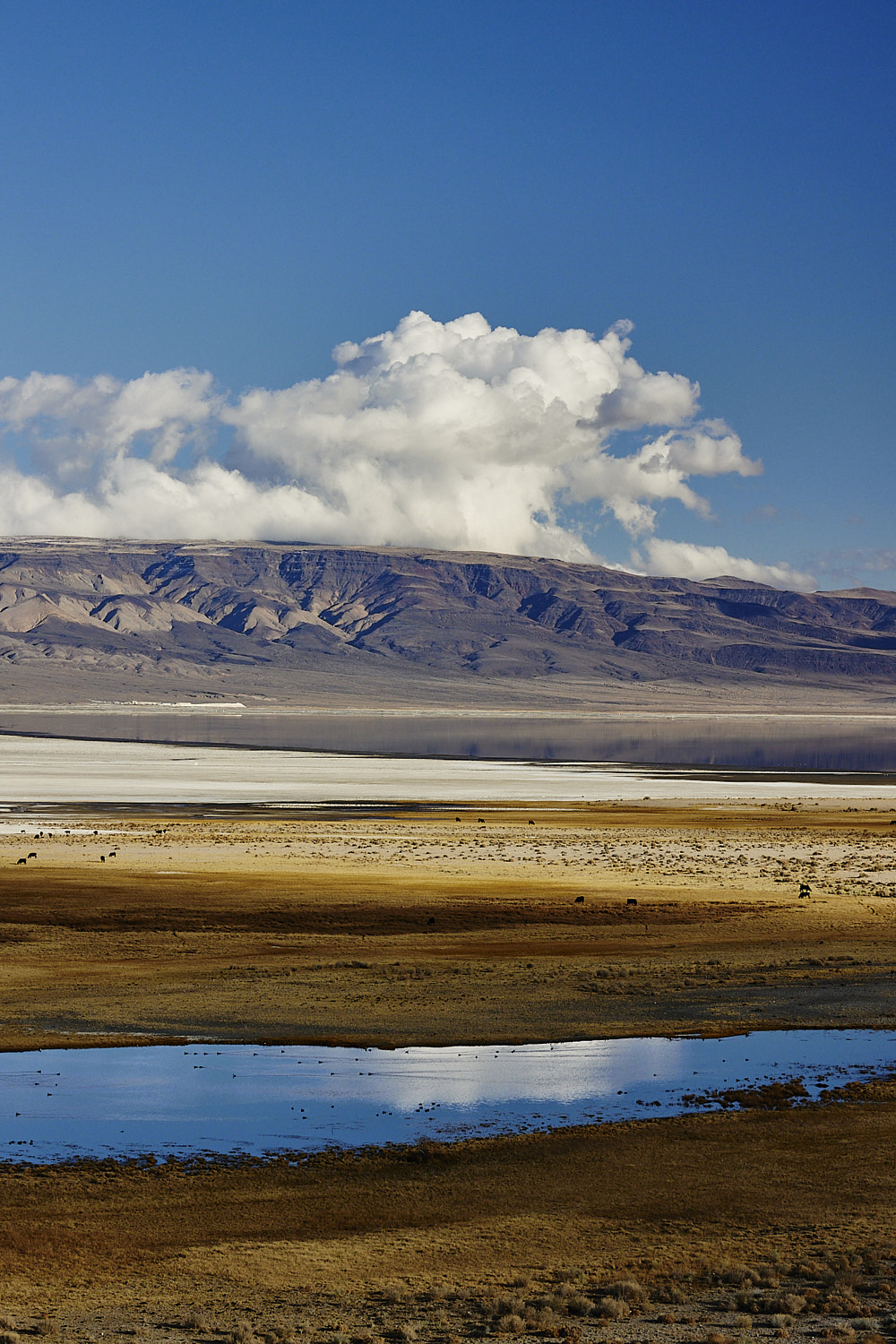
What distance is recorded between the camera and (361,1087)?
17.5m

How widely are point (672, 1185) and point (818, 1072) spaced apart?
5.02 m

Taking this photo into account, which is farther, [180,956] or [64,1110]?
[180,956]

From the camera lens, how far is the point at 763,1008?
21.8m

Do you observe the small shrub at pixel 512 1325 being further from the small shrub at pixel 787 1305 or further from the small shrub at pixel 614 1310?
the small shrub at pixel 787 1305

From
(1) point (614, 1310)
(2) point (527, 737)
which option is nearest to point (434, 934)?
(1) point (614, 1310)

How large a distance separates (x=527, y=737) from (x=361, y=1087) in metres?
129

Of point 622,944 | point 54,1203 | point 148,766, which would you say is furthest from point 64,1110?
point 148,766

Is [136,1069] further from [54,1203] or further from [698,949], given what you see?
[698,949]

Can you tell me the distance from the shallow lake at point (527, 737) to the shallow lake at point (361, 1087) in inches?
3298

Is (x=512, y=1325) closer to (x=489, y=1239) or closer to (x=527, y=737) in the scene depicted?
(x=489, y=1239)

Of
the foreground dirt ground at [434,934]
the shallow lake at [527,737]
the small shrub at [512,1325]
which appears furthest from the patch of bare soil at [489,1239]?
the shallow lake at [527,737]

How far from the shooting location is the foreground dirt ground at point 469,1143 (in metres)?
10.9

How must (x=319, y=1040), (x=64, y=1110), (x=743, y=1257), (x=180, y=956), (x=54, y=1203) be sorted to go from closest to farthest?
(x=743, y=1257) → (x=54, y=1203) → (x=64, y=1110) → (x=319, y=1040) → (x=180, y=956)

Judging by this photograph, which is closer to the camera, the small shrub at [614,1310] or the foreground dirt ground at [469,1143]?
the small shrub at [614,1310]
